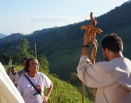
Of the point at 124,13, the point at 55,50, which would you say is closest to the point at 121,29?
the point at 124,13

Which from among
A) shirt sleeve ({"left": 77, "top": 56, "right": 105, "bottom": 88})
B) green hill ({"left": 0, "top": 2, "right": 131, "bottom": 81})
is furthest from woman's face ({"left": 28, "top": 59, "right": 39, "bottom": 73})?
green hill ({"left": 0, "top": 2, "right": 131, "bottom": 81})

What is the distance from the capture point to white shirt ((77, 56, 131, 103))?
113 inches

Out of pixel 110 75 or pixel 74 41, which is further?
pixel 74 41

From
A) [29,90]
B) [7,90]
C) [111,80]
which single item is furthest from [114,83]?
[29,90]

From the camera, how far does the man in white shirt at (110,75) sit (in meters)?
2.87

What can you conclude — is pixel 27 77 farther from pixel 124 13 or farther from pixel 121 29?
pixel 124 13

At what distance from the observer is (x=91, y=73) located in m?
2.91

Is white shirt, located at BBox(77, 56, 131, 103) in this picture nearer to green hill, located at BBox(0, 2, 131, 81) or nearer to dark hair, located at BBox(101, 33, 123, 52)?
dark hair, located at BBox(101, 33, 123, 52)

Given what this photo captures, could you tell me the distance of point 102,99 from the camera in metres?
2.91

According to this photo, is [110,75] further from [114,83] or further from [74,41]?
[74,41]

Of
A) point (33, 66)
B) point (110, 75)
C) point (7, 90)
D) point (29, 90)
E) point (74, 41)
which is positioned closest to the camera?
point (7, 90)

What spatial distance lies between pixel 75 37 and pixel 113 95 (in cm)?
10750

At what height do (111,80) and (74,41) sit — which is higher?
(111,80)

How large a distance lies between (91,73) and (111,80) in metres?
0.19
